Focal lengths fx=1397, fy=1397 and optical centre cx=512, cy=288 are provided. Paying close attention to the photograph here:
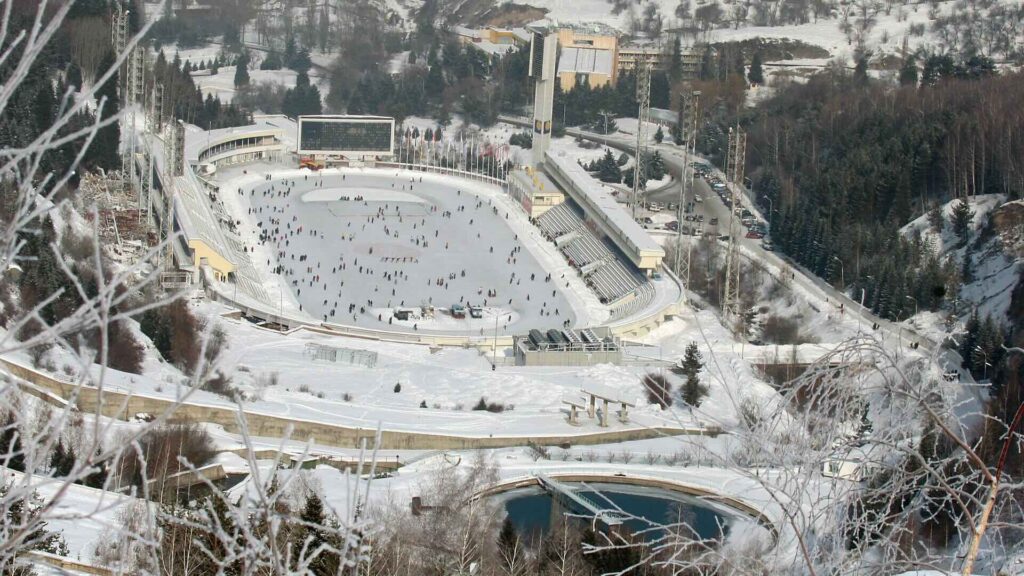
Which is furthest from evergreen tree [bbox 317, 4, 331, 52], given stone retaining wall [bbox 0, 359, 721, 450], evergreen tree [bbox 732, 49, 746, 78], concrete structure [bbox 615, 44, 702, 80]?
stone retaining wall [bbox 0, 359, 721, 450]

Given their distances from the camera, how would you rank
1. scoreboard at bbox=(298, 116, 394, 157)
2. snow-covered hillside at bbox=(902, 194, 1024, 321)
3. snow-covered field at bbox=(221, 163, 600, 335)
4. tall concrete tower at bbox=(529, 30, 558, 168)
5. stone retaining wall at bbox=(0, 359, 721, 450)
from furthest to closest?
scoreboard at bbox=(298, 116, 394, 157) < tall concrete tower at bbox=(529, 30, 558, 168) < snow-covered field at bbox=(221, 163, 600, 335) < snow-covered hillside at bbox=(902, 194, 1024, 321) < stone retaining wall at bbox=(0, 359, 721, 450)

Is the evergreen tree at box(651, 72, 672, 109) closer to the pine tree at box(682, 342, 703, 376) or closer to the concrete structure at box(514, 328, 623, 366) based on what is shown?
the concrete structure at box(514, 328, 623, 366)

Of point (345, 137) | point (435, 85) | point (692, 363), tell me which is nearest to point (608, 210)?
point (692, 363)

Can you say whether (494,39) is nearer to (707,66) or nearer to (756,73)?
(707,66)

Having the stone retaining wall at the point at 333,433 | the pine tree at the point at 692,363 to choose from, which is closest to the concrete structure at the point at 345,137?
the pine tree at the point at 692,363

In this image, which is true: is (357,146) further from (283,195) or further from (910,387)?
(910,387)
